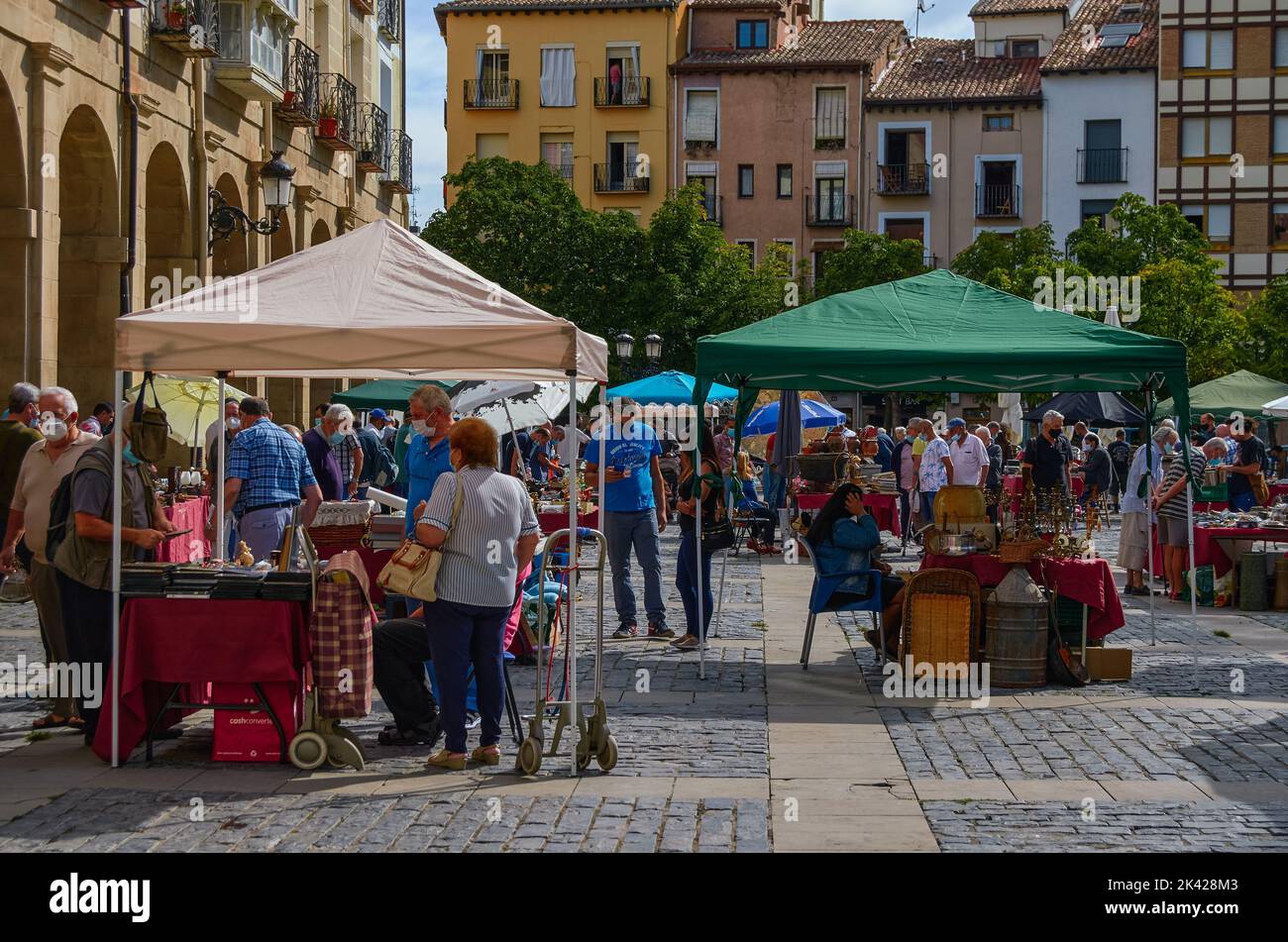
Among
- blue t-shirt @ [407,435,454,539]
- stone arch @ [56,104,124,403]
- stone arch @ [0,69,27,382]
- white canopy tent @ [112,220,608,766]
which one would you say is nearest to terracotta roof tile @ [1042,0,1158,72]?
stone arch @ [56,104,124,403]

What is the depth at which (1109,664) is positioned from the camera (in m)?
11.6

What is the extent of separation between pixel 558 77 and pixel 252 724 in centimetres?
5315

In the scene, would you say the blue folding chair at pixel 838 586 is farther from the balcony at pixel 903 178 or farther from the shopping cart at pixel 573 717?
the balcony at pixel 903 178

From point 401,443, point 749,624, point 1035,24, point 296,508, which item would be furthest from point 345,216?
point 1035,24

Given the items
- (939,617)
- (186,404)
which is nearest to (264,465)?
(939,617)

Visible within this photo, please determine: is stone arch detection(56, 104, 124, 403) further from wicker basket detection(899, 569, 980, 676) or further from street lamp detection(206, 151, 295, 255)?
wicker basket detection(899, 569, 980, 676)

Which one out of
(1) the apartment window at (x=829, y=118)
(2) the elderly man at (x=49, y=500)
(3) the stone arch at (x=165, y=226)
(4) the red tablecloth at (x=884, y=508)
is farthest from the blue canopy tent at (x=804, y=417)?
(1) the apartment window at (x=829, y=118)

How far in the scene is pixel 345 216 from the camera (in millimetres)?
34406

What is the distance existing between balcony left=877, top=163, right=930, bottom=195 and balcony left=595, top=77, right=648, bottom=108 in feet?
27.9

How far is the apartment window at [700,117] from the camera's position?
59562 millimetres

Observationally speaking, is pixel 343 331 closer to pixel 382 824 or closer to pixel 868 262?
pixel 382 824

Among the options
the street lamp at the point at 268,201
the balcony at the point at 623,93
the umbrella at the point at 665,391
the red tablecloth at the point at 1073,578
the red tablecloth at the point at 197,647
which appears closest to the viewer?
the red tablecloth at the point at 197,647

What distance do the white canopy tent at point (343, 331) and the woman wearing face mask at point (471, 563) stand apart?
33 centimetres

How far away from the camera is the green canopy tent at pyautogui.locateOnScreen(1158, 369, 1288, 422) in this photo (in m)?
33.2
